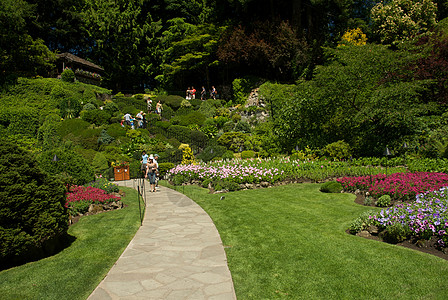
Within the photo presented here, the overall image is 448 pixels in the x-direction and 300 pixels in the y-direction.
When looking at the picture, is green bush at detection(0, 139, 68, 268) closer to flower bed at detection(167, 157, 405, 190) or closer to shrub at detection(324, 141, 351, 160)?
flower bed at detection(167, 157, 405, 190)

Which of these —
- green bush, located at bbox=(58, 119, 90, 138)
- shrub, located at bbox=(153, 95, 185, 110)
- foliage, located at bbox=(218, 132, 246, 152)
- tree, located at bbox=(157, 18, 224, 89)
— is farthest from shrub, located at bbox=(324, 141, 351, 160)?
tree, located at bbox=(157, 18, 224, 89)

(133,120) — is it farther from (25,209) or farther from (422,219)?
(422,219)

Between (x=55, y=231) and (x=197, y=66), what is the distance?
32.0 meters

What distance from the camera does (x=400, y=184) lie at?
8.98 meters

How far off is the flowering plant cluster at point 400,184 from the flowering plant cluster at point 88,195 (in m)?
8.03

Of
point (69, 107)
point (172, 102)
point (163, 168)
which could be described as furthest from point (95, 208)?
point (172, 102)

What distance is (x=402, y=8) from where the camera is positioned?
30.2 m

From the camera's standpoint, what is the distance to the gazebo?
111ft

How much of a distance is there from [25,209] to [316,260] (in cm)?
490

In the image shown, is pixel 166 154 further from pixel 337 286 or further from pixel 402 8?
pixel 402 8

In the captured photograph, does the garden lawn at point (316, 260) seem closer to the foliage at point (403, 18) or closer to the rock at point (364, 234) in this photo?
the rock at point (364, 234)

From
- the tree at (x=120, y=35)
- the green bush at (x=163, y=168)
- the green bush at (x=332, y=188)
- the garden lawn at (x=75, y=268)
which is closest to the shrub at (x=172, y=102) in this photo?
the tree at (x=120, y=35)

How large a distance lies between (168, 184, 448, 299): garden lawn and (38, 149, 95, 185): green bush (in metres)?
5.65

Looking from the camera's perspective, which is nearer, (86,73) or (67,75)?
(67,75)
